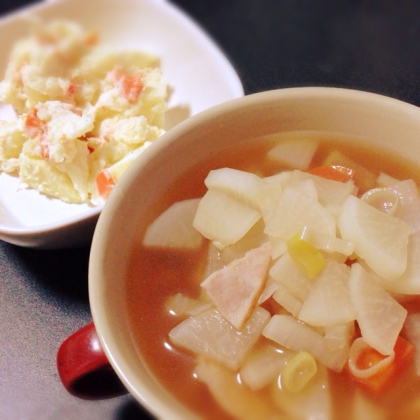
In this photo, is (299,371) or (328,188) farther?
(328,188)

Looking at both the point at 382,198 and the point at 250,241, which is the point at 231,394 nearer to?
the point at 250,241

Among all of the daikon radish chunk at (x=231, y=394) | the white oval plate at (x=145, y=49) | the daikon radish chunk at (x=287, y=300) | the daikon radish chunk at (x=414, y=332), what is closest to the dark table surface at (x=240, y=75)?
the white oval plate at (x=145, y=49)

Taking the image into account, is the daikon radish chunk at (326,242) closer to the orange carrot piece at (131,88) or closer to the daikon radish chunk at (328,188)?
the daikon radish chunk at (328,188)

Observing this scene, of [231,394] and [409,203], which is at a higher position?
[409,203]

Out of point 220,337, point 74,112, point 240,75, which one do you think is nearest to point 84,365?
point 220,337

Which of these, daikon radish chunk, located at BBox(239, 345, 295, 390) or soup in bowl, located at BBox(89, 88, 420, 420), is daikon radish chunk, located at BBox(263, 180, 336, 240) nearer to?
soup in bowl, located at BBox(89, 88, 420, 420)
